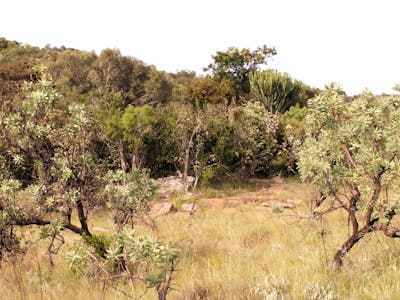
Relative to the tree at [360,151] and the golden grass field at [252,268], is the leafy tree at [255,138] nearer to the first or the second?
the golden grass field at [252,268]

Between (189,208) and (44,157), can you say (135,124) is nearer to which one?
(189,208)

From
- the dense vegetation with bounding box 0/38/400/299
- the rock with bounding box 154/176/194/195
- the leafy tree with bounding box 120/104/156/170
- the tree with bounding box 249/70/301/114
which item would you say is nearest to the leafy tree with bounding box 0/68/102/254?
the dense vegetation with bounding box 0/38/400/299

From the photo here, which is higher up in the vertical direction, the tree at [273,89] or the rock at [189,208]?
the tree at [273,89]

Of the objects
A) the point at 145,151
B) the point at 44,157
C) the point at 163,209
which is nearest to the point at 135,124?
the point at 145,151

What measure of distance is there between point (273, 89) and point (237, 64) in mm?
9040

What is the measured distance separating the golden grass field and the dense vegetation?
26 cm

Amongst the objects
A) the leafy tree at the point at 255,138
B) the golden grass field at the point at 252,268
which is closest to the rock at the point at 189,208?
the golden grass field at the point at 252,268

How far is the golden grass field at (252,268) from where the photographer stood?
3244mm

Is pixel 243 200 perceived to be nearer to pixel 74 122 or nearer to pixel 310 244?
pixel 310 244

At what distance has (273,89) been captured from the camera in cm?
2997

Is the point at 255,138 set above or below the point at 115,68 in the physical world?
below

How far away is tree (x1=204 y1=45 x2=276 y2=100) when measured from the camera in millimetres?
37156

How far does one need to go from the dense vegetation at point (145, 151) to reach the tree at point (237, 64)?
422 centimetres

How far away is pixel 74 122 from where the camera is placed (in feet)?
14.2
